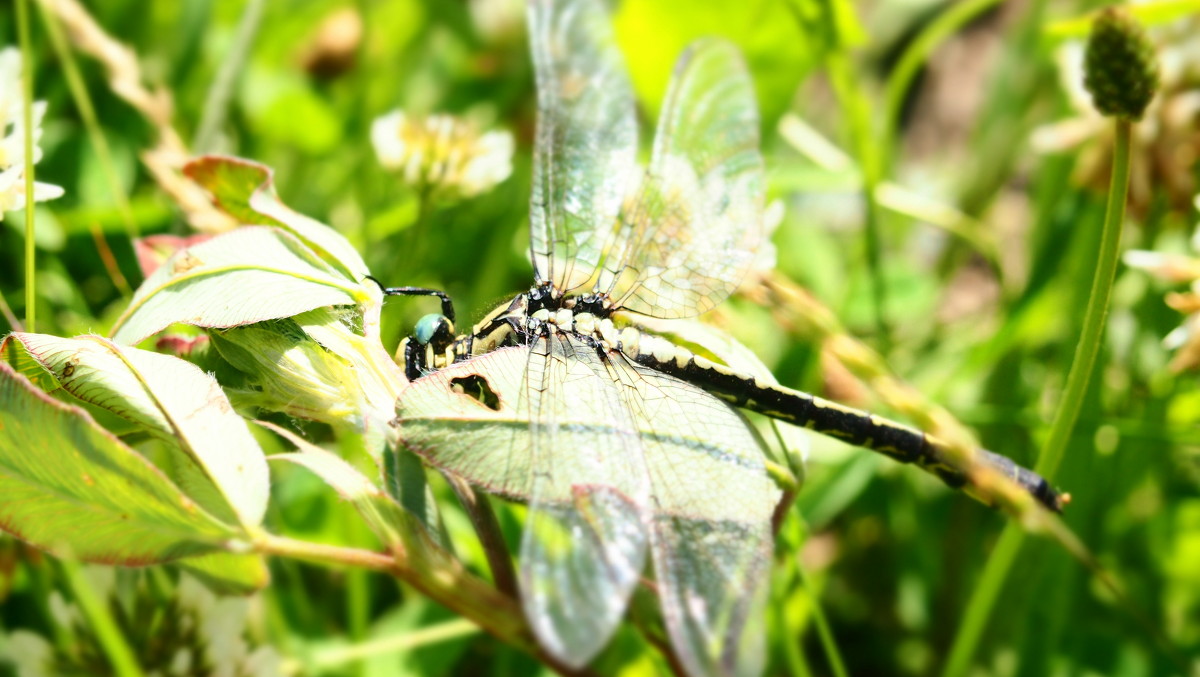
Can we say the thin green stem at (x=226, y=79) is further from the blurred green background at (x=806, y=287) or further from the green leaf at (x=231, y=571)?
the green leaf at (x=231, y=571)

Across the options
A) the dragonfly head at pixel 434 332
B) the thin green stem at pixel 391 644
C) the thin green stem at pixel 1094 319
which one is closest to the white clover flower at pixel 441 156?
the dragonfly head at pixel 434 332

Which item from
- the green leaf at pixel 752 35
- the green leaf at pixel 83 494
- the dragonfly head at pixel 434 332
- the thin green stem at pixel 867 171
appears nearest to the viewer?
the green leaf at pixel 83 494

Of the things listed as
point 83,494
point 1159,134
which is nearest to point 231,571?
point 83,494

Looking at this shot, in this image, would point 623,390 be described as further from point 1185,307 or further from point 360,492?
point 1185,307

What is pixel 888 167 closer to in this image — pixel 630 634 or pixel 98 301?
pixel 630 634

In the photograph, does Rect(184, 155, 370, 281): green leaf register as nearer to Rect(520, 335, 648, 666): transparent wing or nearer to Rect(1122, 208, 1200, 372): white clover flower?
Rect(520, 335, 648, 666): transparent wing

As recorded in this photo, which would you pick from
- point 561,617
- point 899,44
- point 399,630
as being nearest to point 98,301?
point 399,630

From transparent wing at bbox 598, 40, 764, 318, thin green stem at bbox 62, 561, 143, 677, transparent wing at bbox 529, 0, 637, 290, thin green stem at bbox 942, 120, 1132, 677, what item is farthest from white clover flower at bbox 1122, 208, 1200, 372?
thin green stem at bbox 62, 561, 143, 677
